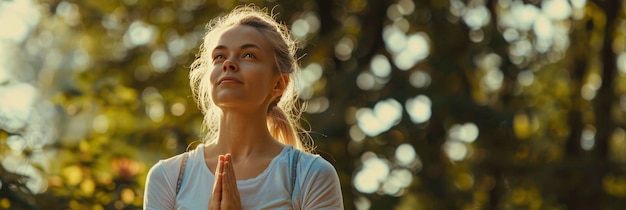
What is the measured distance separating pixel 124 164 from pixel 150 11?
385 cm

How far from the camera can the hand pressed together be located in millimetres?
4199

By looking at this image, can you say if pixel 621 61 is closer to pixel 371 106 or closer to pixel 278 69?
pixel 371 106

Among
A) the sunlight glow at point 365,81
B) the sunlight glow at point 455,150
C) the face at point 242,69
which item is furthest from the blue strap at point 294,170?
the sunlight glow at point 455,150

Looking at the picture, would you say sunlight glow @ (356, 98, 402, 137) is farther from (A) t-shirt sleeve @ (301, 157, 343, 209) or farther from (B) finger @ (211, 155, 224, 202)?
(B) finger @ (211, 155, 224, 202)

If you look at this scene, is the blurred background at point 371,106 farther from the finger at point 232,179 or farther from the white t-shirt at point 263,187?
the finger at point 232,179

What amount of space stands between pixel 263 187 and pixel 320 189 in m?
0.19

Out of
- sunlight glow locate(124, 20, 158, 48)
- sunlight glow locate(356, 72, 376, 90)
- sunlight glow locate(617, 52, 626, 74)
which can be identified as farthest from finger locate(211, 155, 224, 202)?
sunlight glow locate(617, 52, 626, 74)

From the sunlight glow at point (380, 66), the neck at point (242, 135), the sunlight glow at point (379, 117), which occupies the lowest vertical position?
the neck at point (242, 135)

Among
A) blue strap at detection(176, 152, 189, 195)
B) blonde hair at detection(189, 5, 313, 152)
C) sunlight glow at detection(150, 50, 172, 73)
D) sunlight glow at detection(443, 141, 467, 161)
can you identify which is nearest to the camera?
blue strap at detection(176, 152, 189, 195)

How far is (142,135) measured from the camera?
11.7 m

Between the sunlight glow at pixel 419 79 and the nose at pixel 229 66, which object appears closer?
the nose at pixel 229 66

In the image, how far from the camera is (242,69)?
4391 mm

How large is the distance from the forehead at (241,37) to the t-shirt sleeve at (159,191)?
1.60 ft

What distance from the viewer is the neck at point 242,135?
4473 millimetres
